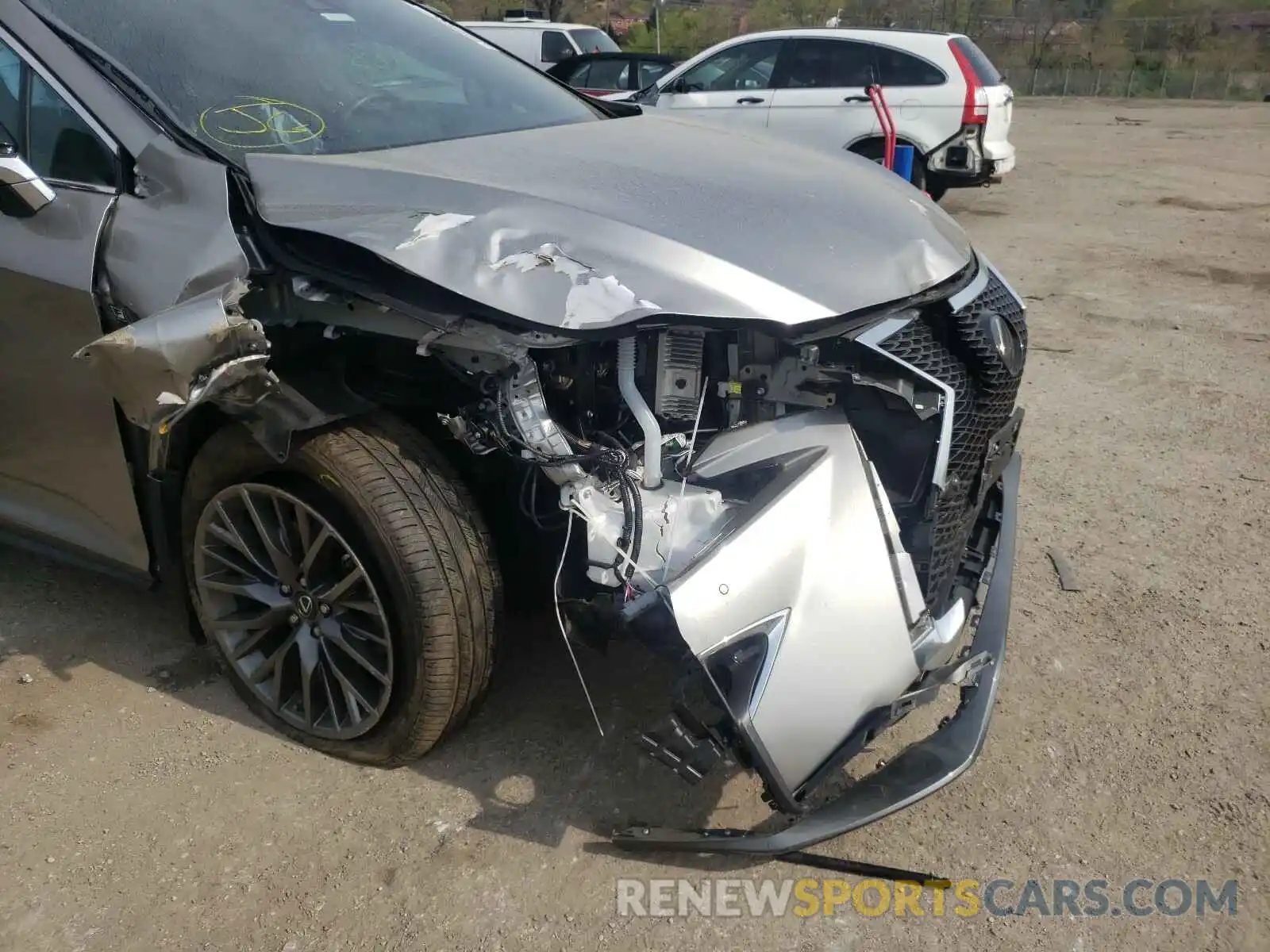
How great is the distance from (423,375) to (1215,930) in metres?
2.08

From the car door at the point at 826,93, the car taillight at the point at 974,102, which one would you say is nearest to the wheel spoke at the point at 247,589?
the car door at the point at 826,93

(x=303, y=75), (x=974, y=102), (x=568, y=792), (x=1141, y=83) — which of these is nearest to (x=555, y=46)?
(x=974, y=102)

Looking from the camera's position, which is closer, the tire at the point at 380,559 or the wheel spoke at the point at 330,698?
the tire at the point at 380,559

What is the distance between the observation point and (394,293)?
2.02m

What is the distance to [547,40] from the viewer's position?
41.9 feet

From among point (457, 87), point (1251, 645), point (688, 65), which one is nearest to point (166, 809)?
point (457, 87)

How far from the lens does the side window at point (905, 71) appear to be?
8.57 m

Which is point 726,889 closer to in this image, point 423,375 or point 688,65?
point 423,375

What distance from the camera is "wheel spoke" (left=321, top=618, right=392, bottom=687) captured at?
227cm

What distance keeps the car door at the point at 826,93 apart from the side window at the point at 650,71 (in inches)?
110

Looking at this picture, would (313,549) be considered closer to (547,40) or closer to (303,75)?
(303,75)

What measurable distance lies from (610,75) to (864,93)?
3999mm

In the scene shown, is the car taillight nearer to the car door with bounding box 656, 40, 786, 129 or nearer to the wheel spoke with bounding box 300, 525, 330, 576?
the car door with bounding box 656, 40, 786, 129

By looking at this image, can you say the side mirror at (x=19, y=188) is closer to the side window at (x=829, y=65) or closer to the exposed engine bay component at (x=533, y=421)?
the exposed engine bay component at (x=533, y=421)
